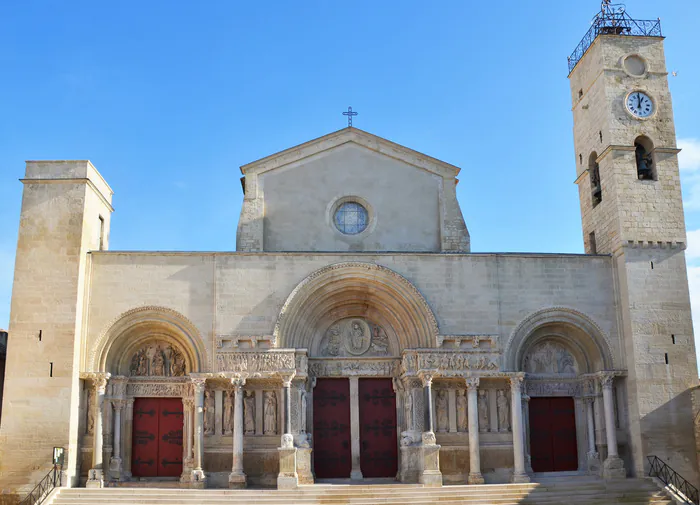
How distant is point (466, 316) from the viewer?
68.9 feet

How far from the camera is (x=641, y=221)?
21562 mm

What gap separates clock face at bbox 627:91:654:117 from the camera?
22469 millimetres

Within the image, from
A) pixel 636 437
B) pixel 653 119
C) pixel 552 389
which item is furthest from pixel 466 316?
→ pixel 653 119

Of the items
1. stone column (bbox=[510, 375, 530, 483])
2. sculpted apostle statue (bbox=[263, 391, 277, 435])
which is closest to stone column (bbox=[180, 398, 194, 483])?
sculpted apostle statue (bbox=[263, 391, 277, 435])

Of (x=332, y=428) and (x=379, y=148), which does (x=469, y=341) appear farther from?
(x=379, y=148)

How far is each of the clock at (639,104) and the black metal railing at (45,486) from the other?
18.1m

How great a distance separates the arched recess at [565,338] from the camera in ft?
69.0

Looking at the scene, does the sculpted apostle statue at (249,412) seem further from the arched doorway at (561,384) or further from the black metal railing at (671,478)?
the black metal railing at (671,478)

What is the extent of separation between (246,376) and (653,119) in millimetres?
13510

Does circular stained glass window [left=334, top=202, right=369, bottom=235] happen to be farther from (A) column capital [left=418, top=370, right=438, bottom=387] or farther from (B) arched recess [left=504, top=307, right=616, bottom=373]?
(B) arched recess [left=504, top=307, right=616, bottom=373]

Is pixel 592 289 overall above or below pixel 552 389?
above

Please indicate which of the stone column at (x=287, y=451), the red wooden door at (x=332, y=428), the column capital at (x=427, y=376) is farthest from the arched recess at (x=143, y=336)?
the column capital at (x=427, y=376)

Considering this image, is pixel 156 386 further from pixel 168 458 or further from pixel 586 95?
pixel 586 95

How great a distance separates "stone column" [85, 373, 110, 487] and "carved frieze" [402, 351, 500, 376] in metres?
7.86
